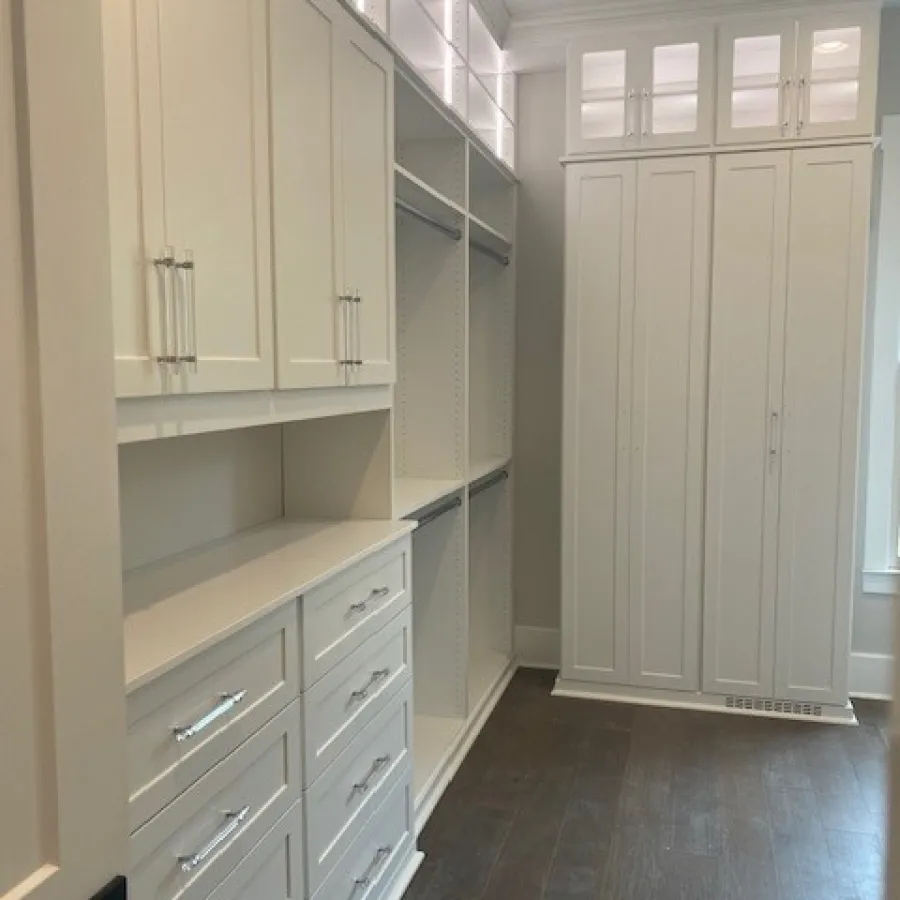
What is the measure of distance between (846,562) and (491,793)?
64.6 inches

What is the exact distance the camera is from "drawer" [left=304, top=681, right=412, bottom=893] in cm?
181

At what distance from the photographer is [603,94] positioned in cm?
349

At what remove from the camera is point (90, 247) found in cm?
71

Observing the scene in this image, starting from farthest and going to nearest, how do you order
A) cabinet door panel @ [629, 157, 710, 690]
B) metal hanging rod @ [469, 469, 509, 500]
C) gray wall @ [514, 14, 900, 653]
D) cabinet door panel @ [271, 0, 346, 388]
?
gray wall @ [514, 14, 900, 653]
metal hanging rod @ [469, 469, 509, 500]
cabinet door panel @ [629, 157, 710, 690]
cabinet door panel @ [271, 0, 346, 388]

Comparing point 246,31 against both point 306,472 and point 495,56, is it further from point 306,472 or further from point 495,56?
point 495,56

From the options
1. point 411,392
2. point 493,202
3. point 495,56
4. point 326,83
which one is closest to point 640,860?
point 411,392

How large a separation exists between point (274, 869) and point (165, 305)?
3.49 ft

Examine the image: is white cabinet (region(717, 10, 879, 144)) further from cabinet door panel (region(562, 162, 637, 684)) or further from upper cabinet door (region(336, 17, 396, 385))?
upper cabinet door (region(336, 17, 396, 385))

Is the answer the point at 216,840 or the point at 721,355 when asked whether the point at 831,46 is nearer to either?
the point at 721,355

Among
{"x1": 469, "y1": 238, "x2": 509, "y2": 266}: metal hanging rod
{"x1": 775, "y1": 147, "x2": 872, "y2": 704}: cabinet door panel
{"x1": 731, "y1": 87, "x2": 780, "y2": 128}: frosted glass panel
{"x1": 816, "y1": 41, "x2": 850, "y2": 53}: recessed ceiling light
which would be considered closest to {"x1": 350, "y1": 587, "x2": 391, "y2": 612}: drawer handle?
{"x1": 469, "y1": 238, "x2": 509, "y2": 266}: metal hanging rod

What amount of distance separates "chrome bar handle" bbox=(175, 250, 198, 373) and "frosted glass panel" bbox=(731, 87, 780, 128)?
8.60 ft

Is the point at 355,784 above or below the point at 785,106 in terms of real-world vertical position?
below

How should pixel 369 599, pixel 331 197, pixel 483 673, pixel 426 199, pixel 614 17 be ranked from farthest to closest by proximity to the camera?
pixel 483 673 → pixel 614 17 → pixel 426 199 → pixel 369 599 → pixel 331 197

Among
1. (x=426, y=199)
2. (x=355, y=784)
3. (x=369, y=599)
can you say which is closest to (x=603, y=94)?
(x=426, y=199)
